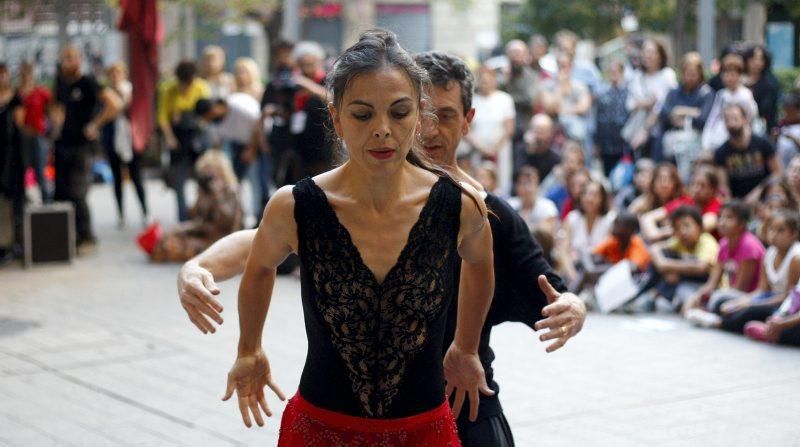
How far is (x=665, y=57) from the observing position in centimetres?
1297

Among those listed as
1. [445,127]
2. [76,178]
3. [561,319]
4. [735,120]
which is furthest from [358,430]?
[76,178]

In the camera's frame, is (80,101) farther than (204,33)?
No

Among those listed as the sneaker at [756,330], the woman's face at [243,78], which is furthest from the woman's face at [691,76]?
the woman's face at [243,78]

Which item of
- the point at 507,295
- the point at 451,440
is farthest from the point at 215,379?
the point at 451,440

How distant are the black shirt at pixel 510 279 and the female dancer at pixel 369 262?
0.61 m

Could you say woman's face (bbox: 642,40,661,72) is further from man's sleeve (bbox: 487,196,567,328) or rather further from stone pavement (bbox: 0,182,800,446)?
man's sleeve (bbox: 487,196,567,328)

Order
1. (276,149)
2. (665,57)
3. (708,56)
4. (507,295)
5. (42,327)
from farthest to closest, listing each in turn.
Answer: (708,56)
(665,57)
(276,149)
(42,327)
(507,295)

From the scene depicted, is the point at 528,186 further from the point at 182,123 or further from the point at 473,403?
the point at 473,403

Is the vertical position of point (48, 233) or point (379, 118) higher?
point (379, 118)

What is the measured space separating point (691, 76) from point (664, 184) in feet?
6.06

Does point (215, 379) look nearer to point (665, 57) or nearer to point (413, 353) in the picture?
point (413, 353)

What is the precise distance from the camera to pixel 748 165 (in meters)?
10.5

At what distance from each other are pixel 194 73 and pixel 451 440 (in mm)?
10981

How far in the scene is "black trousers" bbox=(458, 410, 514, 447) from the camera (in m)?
3.72
